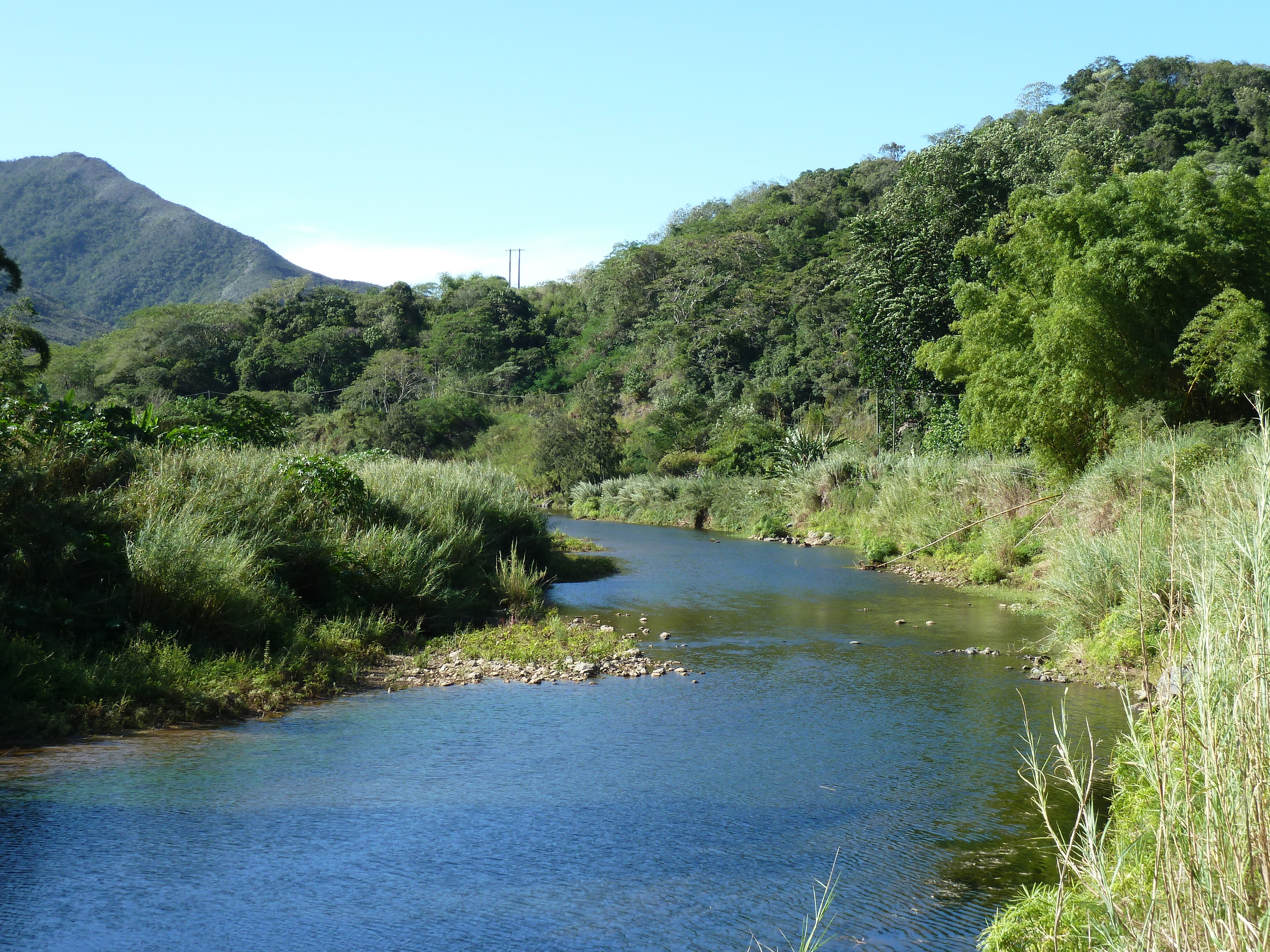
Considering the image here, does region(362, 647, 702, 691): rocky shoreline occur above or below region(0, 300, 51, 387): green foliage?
below

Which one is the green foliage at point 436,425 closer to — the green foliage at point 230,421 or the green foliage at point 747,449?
the green foliage at point 230,421

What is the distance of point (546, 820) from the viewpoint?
630 centimetres

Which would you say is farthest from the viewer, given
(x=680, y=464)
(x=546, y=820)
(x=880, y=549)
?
(x=680, y=464)

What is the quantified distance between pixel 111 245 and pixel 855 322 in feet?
422

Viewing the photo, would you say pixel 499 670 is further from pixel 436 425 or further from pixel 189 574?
pixel 436 425

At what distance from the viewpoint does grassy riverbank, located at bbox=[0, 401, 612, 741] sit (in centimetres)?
813

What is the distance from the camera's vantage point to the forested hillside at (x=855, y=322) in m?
18.3

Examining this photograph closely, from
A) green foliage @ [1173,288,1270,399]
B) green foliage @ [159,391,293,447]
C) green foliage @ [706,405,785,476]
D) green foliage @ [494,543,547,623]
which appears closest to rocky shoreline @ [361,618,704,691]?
green foliage @ [494,543,547,623]

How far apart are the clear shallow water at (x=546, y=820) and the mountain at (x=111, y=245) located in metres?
116

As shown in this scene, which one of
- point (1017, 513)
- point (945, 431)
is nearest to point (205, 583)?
point (1017, 513)

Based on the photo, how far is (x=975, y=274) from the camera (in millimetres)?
29391

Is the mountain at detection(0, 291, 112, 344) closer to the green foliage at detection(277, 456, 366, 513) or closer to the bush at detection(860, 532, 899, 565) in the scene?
the bush at detection(860, 532, 899, 565)

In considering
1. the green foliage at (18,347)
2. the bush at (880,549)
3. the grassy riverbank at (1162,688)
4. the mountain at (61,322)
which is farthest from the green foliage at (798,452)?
the mountain at (61,322)

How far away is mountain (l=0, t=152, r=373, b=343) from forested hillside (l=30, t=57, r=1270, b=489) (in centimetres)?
5572
